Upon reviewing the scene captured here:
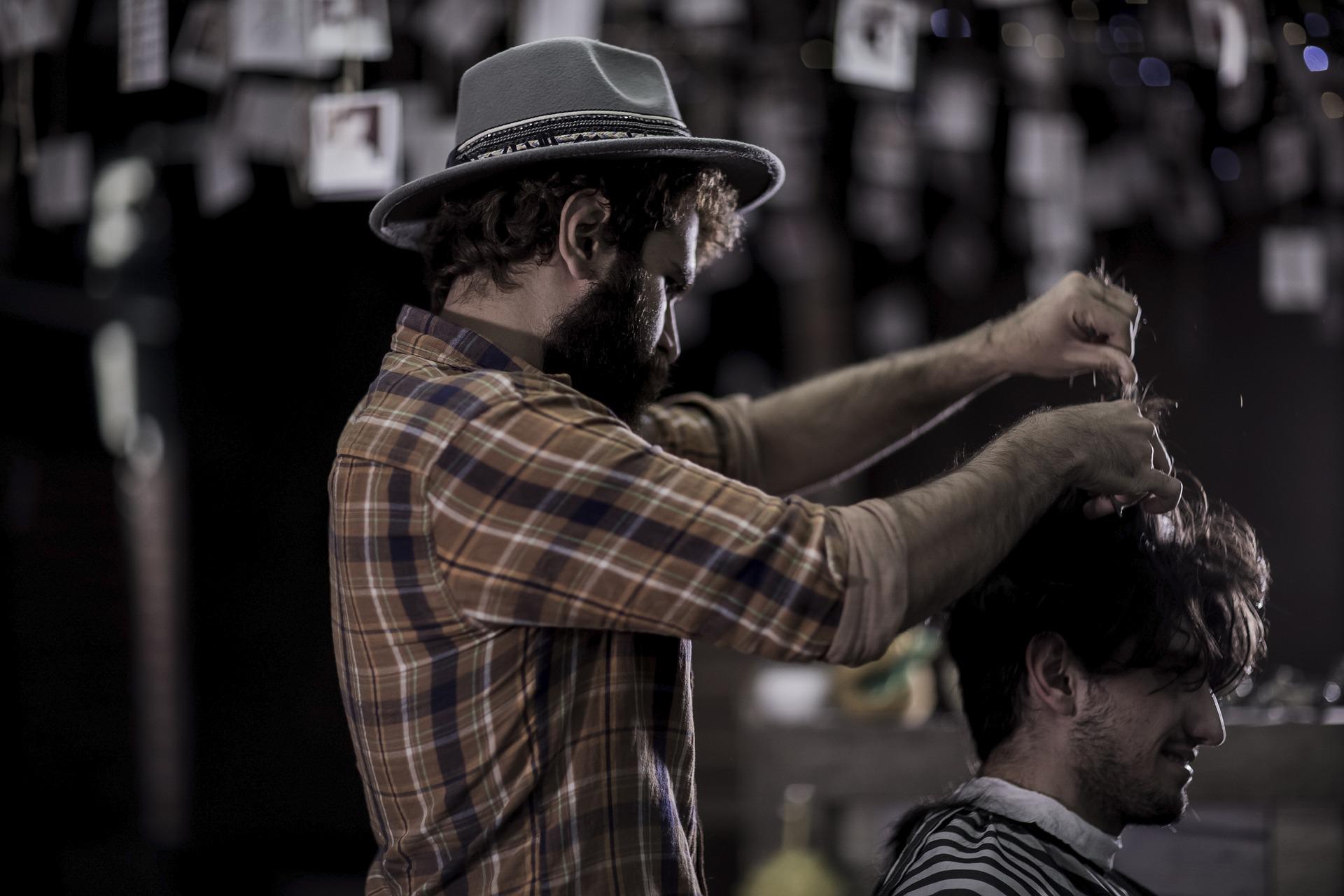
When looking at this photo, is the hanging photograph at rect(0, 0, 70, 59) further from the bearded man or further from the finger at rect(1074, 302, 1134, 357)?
the finger at rect(1074, 302, 1134, 357)

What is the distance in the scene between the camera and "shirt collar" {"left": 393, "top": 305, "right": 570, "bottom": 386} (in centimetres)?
136

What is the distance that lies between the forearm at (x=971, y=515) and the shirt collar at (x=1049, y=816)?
1.74 feet

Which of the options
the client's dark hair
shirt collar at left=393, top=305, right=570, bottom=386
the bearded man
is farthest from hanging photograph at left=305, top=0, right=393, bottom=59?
the client's dark hair

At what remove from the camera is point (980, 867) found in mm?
1447

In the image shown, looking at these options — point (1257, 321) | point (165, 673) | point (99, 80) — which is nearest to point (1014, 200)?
point (1257, 321)

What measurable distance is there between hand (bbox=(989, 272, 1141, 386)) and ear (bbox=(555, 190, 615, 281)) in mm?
552

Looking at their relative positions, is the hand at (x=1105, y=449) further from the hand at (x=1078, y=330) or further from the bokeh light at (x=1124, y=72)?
the bokeh light at (x=1124, y=72)

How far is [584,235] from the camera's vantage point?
1.37m

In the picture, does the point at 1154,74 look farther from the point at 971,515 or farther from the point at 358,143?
the point at 971,515

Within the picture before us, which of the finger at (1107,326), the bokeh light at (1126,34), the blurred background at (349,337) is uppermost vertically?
the bokeh light at (1126,34)

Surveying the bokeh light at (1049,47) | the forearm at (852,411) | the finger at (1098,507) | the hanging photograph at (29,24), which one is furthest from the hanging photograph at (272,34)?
the bokeh light at (1049,47)

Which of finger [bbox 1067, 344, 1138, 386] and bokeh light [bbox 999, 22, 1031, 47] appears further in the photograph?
bokeh light [bbox 999, 22, 1031, 47]

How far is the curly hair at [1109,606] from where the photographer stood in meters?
1.53

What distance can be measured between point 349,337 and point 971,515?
4249 millimetres
